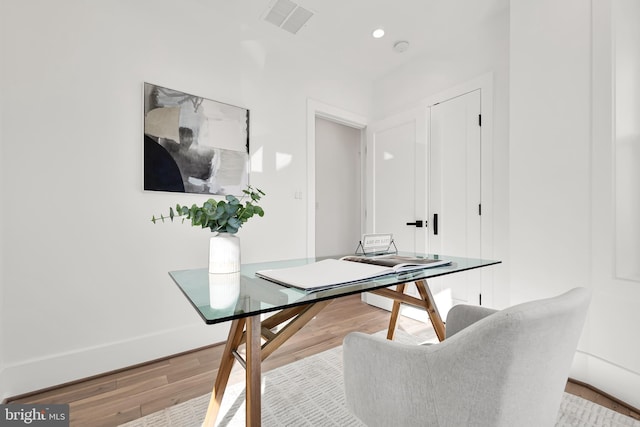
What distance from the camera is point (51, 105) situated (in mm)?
1736

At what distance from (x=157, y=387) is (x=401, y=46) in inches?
134

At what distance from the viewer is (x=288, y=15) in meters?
2.40

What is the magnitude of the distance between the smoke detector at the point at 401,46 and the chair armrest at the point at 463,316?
2579 millimetres

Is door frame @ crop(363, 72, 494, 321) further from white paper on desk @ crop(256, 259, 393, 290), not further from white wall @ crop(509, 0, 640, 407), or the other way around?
white paper on desk @ crop(256, 259, 393, 290)

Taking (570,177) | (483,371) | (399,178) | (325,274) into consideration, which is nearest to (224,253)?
(325,274)

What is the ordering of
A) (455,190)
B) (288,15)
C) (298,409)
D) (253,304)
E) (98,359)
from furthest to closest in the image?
(455,190) < (288,15) < (98,359) < (298,409) < (253,304)

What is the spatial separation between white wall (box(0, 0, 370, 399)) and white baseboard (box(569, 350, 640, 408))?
242 centimetres

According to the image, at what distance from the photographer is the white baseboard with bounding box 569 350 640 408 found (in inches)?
58.9

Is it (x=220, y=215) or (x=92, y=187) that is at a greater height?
(x=92, y=187)

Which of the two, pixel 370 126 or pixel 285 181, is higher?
pixel 370 126

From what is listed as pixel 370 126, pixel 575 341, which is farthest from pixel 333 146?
pixel 575 341

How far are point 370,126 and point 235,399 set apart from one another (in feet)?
9.85

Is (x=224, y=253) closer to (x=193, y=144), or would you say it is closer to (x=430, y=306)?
(x=430, y=306)

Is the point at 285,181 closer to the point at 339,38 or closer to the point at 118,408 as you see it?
the point at 339,38
